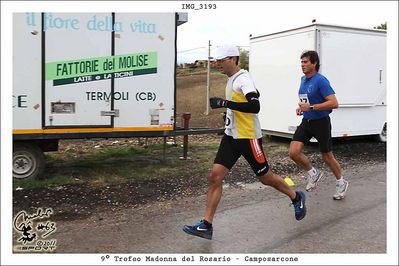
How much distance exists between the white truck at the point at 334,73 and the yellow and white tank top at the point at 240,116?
5.15 metres

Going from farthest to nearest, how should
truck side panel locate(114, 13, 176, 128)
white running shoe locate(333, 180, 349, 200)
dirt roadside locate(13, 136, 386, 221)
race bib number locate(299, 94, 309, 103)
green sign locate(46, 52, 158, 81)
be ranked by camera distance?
truck side panel locate(114, 13, 176, 128)
green sign locate(46, 52, 158, 81)
white running shoe locate(333, 180, 349, 200)
race bib number locate(299, 94, 309, 103)
dirt roadside locate(13, 136, 386, 221)

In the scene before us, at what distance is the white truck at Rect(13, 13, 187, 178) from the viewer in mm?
6461

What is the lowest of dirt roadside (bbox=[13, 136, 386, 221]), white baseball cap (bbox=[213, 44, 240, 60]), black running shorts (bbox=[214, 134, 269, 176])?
dirt roadside (bbox=[13, 136, 386, 221])

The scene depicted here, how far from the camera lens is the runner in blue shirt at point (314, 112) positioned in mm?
5699

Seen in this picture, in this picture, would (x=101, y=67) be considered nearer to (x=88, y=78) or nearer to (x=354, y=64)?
(x=88, y=78)

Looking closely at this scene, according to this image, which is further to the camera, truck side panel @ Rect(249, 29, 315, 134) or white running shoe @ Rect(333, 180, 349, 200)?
truck side panel @ Rect(249, 29, 315, 134)

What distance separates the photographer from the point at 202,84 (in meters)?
21.3

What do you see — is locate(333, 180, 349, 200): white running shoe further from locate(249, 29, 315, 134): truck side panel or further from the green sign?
locate(249, 29, 315, 134): truck side panel

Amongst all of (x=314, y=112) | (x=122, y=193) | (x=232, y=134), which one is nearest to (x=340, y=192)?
(x=314, y=112)

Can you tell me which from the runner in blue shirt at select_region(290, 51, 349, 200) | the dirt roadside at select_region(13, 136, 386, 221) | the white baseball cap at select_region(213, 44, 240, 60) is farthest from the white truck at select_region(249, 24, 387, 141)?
the white baseball cap at select_region(213, 44, 240, 60)

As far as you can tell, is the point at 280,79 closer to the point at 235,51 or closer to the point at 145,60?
the point at 145,60

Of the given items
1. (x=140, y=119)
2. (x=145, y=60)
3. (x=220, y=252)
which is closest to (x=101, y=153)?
(x=140, y=119)

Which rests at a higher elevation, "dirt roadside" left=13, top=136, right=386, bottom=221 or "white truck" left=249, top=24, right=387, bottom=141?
"white truck" left=249, top=24, right=387, bottom=141

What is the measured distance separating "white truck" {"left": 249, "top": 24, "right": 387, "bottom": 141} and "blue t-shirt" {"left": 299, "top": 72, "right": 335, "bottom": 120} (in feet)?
11.7
